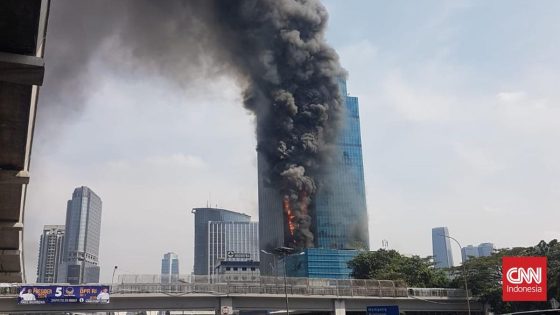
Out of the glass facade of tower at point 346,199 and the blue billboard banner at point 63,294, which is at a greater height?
the glass facade of tower at point 346,199

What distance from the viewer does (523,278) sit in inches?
1937

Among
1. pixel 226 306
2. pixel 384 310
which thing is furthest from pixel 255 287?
pixel 384 310

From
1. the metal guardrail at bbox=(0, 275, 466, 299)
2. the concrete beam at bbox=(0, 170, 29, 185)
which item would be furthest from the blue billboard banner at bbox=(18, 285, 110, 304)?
the concrete beam at bbox=(0, 170, 29, 185)

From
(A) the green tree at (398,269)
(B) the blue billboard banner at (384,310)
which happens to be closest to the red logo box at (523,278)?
(B) the blue billboard banner at (384,310)

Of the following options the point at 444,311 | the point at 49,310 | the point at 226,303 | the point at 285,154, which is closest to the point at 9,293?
the point at 49,310

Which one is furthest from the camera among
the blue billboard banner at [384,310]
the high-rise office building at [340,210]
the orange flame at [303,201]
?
the high-rise office building at [340,210]

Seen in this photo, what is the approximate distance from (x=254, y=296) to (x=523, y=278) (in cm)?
2916

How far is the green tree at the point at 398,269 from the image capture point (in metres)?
82.0

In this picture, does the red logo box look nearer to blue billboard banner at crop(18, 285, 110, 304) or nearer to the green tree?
the green tree

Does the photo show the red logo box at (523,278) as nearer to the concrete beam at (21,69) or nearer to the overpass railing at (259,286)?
the overpass railing at (259,286)

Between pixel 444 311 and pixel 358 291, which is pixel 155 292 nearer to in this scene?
pixel 358 291

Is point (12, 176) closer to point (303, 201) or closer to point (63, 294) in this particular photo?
point (63, 294)

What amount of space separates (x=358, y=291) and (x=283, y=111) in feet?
106

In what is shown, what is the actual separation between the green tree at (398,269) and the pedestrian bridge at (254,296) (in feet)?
30.3
